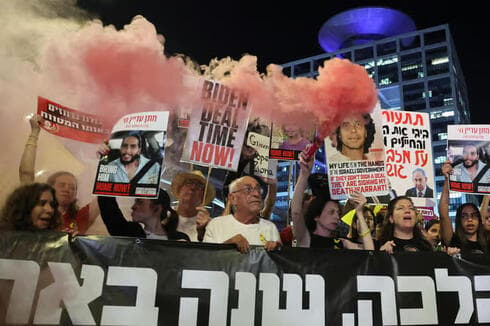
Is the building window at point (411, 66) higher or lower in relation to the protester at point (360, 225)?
higher

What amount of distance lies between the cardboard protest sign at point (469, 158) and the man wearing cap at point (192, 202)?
2.81m

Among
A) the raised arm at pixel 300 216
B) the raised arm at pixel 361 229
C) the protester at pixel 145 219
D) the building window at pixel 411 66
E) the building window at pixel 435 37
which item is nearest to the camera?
the protester at pixel 145 219

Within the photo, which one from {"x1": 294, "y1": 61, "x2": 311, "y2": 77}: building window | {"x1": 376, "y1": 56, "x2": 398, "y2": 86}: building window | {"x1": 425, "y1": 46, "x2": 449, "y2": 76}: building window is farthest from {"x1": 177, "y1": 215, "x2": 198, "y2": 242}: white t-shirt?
{"x1": 294, "y1": 61, "x2": 311, "y2": 77}: building window

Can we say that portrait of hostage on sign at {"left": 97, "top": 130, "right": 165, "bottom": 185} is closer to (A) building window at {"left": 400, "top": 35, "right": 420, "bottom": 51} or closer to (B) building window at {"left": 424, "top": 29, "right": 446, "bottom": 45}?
(B) building window at {"left": 424, "top": 29, "right": 446, "bottom": 45}

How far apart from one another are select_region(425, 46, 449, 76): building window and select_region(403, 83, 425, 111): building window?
2.48 m

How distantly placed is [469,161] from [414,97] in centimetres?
6178

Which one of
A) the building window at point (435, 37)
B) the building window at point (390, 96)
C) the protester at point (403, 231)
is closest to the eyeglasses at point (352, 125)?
the protester at point (403, 231)

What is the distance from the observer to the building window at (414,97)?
61000mm

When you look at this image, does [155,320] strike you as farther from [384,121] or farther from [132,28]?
[384,121]

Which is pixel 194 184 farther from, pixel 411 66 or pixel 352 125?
pixel 411 66

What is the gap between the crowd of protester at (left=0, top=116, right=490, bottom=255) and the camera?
4.19 meters

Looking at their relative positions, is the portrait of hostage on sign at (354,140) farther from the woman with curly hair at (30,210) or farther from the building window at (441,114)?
the building window at (441,114)

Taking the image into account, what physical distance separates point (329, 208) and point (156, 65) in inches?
Result: 103

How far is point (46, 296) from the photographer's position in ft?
10.4
